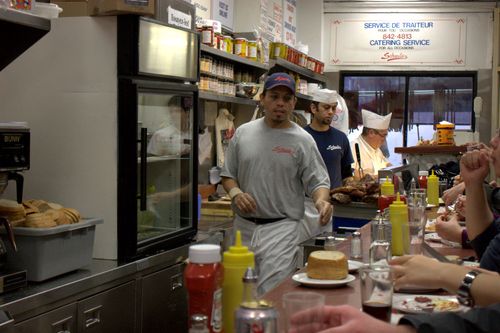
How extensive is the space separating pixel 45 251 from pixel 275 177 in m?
1.73

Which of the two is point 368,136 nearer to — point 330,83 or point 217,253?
point 330,83

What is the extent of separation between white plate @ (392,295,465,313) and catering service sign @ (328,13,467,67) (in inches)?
338

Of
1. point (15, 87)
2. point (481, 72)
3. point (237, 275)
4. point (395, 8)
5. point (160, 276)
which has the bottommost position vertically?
point (160, 276)

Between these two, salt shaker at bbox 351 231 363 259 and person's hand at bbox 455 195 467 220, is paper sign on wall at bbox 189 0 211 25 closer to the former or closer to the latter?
person's hand at bbox 455 195 467 220

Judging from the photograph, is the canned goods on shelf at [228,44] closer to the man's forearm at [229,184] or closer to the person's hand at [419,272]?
the man's forearm at [229,184]

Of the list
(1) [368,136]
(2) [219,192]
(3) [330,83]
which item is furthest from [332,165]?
(3) [330,83]

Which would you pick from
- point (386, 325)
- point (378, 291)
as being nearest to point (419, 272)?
point (378, 291)

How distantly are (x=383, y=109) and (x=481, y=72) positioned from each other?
152 cm

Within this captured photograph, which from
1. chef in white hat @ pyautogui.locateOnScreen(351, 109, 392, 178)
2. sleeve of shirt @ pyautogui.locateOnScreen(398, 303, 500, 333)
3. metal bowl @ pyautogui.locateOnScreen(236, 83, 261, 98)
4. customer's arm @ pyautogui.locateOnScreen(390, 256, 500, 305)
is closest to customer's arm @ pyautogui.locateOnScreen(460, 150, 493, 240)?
customer's arm @ pyautogui.locateOnScreen(390, 256, 500, 305)

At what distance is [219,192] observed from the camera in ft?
19.7

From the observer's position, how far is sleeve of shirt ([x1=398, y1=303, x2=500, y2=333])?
1.50m

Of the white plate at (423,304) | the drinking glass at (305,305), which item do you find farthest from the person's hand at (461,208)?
the drinking glass at (305,305)

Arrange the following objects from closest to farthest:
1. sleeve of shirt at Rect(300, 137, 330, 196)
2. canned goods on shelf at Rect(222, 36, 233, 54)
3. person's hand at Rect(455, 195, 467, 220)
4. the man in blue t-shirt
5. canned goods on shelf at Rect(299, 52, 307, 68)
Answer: person's hand at Rect(455, 195, 467, 220), sleeve of shirt at Rect(300, 137, 330, 196), canned goods on shelf at Rect(222, 36, 233, 54), the man in blue t-shirt, canned goods on shelf at Rect(299, 52, 307, 68)

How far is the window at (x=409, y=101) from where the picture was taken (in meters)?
Result: 10.5
